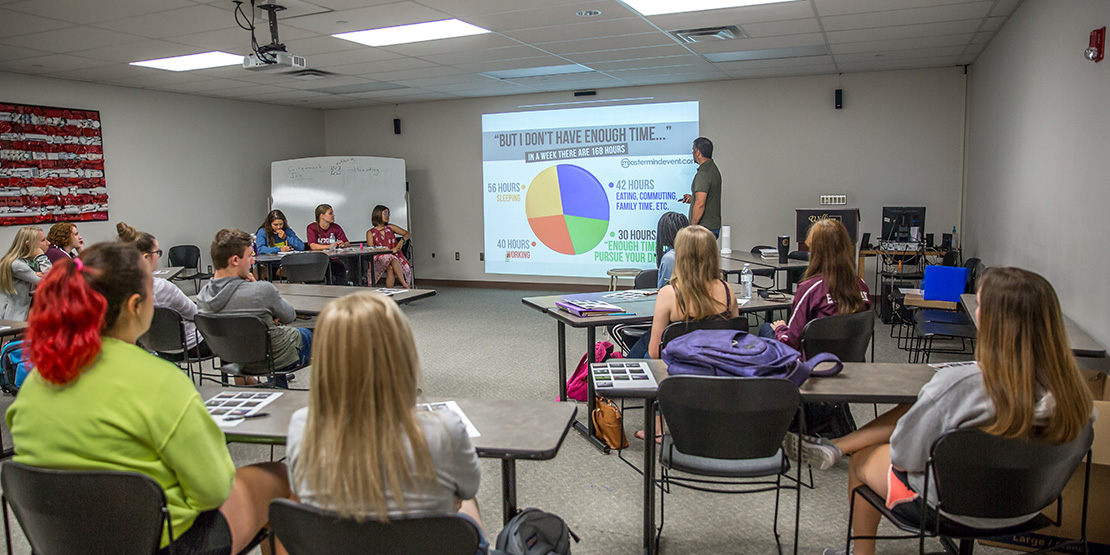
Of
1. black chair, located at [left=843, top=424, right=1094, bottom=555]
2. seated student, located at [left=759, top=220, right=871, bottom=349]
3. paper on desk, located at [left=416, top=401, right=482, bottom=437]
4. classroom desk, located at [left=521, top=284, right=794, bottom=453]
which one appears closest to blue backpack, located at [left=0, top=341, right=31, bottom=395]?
classroom desk, located at [left=521, top=284, right=794, bottom=453]

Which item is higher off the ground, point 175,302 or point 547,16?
point 547,16

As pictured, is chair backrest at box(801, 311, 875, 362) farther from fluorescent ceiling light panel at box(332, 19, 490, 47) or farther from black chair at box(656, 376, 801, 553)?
fluorescent ceiling light panel at box(332, 19, 490, 47)

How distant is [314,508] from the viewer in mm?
1325

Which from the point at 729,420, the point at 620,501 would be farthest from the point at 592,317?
the point at 729,420

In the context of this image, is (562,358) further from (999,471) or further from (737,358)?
(999,471)

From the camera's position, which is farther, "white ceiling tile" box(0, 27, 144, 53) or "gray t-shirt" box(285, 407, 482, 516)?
"white ceiling tile" box(0, 27, 144, 53)

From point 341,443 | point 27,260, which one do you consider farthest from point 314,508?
point 27,260

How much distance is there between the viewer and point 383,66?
676 cm

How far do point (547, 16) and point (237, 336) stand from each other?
9.58ft

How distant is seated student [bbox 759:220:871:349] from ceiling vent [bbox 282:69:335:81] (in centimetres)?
544

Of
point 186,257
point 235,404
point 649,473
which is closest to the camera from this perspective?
point 235,404

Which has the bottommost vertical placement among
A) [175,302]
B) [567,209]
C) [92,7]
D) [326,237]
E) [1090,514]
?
[1090,514]

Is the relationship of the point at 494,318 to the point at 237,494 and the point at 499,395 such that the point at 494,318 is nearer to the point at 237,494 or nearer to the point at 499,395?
the point at 499,395

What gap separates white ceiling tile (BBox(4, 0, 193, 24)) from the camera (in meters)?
4.24
